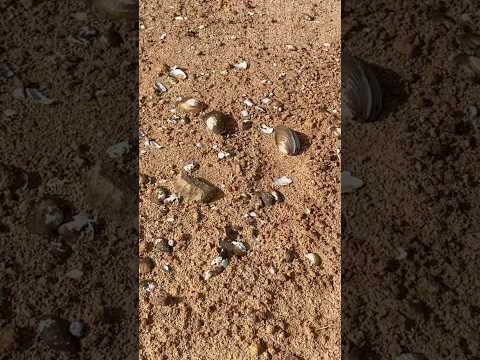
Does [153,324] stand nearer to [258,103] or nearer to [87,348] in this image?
[87,348]

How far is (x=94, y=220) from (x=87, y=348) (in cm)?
31

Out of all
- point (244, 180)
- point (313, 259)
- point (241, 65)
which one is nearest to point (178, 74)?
point (241, 65)

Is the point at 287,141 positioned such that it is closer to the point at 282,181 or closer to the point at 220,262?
the point at 282,181

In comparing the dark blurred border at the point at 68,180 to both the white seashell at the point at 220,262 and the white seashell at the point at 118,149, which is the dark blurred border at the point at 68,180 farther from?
the white seashell at the point at 220,262

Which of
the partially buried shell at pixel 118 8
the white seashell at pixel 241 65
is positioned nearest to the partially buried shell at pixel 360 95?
the white seashell at pixel 241 65

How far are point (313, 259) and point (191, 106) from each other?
1.73 ft

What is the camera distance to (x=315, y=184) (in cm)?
181

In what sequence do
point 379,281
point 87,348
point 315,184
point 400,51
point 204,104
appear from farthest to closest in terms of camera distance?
point 400,51
point 204,104
point 315,184
point 379,281
point 87,348

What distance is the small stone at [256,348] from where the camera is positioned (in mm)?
1544

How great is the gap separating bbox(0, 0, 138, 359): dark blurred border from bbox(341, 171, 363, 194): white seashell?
51 cm

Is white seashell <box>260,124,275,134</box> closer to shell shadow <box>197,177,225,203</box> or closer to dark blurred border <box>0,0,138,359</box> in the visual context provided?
shell shadow <box>197,177,225,203</box>

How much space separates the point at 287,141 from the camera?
1.83 meters

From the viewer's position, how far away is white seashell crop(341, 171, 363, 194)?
179cm

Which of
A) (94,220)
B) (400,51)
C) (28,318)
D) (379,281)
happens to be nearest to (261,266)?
(379,281)
